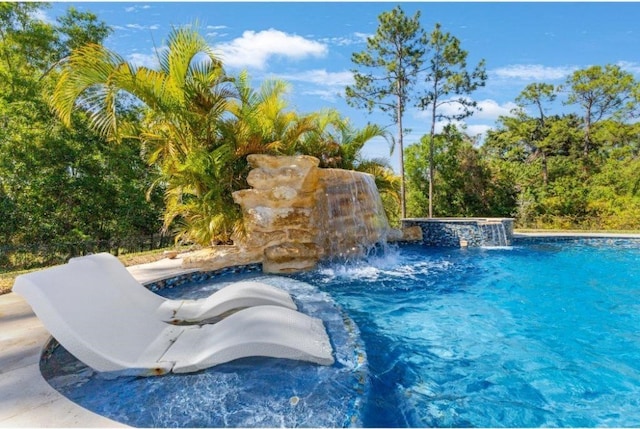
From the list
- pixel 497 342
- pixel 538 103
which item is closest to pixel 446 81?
pixel 538 103

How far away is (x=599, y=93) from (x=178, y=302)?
86.2 feet

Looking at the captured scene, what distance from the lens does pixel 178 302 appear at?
4.24m

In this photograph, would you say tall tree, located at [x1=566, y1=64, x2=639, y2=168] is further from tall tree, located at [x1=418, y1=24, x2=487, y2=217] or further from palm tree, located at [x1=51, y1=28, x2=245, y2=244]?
palm tree, located at [x1=51, y1=28, x2=245, y2=244]

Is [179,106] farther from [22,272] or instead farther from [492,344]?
[492,344]

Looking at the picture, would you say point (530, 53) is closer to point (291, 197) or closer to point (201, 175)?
point (291, 197)

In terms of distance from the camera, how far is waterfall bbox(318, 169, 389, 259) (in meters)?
8.07

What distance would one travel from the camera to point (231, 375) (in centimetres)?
268

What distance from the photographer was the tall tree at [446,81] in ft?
46.9

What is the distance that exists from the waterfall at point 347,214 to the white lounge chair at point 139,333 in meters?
4.78

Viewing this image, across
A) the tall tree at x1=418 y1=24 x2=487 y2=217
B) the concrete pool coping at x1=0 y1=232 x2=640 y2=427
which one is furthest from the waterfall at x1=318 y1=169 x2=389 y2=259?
the tall tree at x1=418 y1=24 x2=487 y2=217

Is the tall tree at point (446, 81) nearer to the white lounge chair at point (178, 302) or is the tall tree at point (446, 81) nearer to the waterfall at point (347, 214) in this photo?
the waterfall at point (347, 214)

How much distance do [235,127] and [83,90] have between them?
2.90 m

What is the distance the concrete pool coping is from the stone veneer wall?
1088 centimetres

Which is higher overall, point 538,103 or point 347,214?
point 538,103
